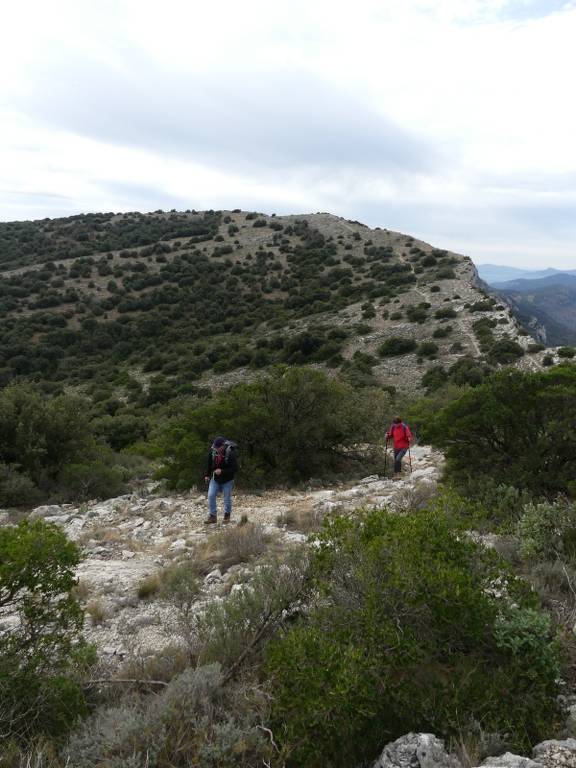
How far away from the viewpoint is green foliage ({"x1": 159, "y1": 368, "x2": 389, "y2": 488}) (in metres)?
→ 10.3

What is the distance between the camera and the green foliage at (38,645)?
298 cm

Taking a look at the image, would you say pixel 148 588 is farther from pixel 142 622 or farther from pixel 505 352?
pixel 505 352

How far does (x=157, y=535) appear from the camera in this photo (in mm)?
7328

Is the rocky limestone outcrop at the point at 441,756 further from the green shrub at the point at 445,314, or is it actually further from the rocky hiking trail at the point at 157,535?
the green shrub at the point at 445,314

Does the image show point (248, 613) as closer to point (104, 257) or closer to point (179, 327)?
point (179, 327)

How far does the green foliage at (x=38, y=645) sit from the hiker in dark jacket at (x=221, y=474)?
386 centimetres

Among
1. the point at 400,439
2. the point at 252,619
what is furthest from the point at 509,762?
the point at 400,439

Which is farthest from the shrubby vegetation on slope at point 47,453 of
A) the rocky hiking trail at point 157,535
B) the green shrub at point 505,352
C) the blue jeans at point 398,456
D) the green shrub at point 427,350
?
the green shrub at point 427,350

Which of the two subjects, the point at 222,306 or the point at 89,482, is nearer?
the point at 89,482

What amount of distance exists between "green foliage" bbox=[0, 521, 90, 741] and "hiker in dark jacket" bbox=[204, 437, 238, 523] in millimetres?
3860

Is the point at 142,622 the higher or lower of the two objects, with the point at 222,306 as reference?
lower

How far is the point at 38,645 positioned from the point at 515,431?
644 cm

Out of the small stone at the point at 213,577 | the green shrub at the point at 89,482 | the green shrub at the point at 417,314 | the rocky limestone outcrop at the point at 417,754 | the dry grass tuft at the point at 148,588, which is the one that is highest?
the green shrub at the point at 417,314

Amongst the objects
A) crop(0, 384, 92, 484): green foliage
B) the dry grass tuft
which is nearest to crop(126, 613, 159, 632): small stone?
the dry grass tuft
